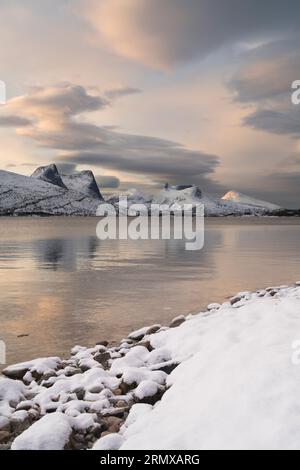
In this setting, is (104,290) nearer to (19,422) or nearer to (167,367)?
(167,367)

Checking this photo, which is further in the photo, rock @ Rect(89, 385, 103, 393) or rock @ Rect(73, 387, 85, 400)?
rock @ Rect(89, 385, 103, 393)

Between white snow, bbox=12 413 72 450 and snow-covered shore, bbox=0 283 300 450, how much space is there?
2cm

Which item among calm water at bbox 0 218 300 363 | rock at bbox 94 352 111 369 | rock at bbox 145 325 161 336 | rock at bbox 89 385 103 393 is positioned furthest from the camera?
calm water at bbox 0 218 300 363

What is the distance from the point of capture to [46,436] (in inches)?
297

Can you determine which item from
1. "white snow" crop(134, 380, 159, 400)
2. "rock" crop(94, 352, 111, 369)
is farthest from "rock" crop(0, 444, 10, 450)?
"rock" crop(94, 352, 111, 369)

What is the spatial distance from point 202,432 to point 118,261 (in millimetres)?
34041

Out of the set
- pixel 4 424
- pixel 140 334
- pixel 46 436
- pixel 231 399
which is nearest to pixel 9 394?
pixel 4 424

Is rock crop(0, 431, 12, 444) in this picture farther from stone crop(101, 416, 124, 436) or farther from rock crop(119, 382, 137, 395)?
rock crop(119, 382, 137, 395)

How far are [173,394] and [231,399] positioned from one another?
151 centimetres

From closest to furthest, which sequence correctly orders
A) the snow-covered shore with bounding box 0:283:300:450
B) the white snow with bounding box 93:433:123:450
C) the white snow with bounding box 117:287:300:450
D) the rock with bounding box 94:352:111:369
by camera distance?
the white snow with bounding box 117:287:300:450
the snow-covered shore with bounding box 0:283:300:450
the white snow with bounding box 93:433:123:450
the rock with bounding box 94:352:111:369

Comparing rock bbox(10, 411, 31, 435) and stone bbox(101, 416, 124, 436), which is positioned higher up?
stone bbox(101, 416, 124, 436)

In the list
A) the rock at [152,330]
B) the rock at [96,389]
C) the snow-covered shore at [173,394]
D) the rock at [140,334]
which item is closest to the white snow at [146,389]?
the snow-covered shore at [173,394]

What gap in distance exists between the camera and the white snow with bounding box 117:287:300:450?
22.2 ft
